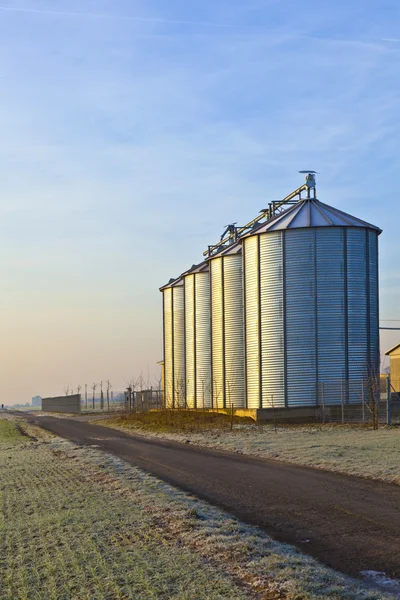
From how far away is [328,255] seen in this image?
42.4 meters

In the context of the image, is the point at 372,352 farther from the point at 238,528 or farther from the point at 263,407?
the point at 238,528

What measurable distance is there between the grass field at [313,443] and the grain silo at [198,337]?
8.80 metres

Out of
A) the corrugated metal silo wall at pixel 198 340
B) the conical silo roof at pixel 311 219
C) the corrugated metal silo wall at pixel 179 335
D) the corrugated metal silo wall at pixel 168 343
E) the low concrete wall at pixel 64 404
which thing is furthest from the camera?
the low concrete wall at pixel 64 404

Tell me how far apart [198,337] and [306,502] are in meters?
41.9

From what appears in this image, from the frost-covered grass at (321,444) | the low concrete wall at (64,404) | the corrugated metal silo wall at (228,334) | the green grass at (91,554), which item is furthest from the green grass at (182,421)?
the low concrete wall at (64,404)

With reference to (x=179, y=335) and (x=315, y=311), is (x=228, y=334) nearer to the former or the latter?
(x=315, y=311)

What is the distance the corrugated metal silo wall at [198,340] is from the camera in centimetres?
5488

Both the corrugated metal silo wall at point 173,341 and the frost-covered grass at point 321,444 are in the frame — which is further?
the corrugated metal silo wall at point 173,341

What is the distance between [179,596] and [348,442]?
20.0 meters

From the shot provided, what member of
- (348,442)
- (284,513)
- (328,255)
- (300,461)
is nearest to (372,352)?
(328,255)

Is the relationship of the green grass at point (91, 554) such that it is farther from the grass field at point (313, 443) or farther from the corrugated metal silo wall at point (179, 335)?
the corrugated metal silo wall at point (179, 335)

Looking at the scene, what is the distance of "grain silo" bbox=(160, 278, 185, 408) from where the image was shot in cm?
6328

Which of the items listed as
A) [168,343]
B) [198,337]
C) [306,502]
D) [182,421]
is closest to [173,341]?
[168,343]

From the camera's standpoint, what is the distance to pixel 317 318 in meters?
42.0
